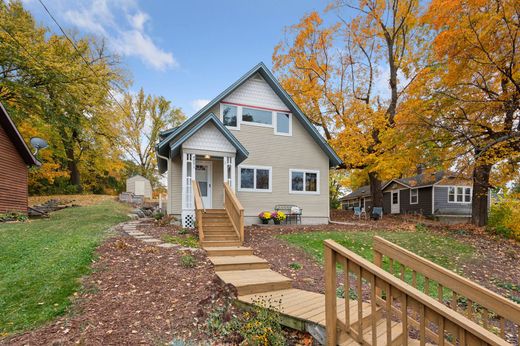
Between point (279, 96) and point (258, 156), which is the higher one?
point (279, 96)

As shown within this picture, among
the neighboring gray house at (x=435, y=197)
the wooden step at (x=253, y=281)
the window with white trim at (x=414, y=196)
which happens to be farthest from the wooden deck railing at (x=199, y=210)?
the window with white trim at (x=414, y=196)

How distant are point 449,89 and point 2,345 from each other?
543 inches

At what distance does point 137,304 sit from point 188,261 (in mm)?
1637

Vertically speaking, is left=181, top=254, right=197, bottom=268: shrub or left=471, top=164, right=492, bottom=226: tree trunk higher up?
left=471, top=164, right=492, bottom=226: tree trunk

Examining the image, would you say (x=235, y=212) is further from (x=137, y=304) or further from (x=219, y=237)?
(x=137, y=304)

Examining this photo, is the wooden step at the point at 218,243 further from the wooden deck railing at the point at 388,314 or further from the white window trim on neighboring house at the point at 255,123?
the white window trim on neighboring house at the point at 255,123

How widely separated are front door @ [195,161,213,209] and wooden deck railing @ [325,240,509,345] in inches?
346

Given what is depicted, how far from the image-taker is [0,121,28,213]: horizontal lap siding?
12.2 meters

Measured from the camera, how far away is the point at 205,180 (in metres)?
11.7

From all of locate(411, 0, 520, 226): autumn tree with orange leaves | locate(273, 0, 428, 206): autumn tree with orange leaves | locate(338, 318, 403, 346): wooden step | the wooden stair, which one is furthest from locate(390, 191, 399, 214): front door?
locate(338, 318, 403, 346): wooden step

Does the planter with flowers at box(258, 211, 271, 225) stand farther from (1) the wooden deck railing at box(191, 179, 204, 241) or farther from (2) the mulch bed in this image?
(2) the mulch bed

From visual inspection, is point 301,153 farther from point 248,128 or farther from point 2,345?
point 2,345

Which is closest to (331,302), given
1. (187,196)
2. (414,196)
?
(187,196)

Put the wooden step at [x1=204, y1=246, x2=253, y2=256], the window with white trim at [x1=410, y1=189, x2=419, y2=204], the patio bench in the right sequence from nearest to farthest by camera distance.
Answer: the wooden step at [x1=204, y1=246, x2=253, y2=256]
the patio bench
the window with white trim at [x1=410, y1=189, x2=419, y2=204]
